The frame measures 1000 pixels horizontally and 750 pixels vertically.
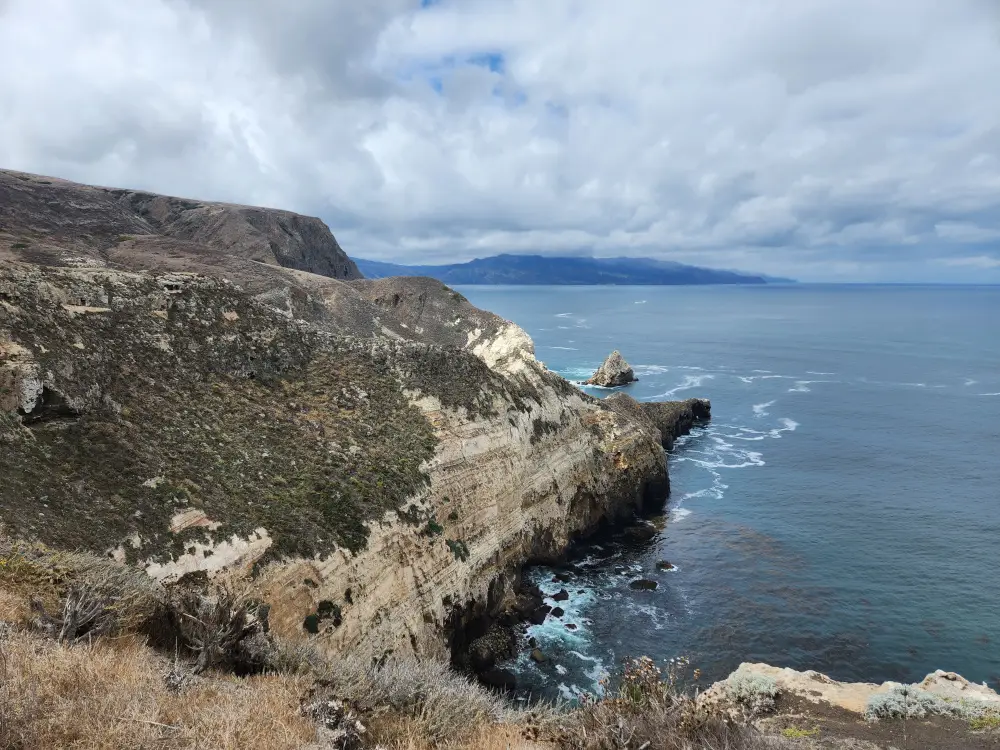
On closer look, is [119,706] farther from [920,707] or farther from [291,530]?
[920,707]

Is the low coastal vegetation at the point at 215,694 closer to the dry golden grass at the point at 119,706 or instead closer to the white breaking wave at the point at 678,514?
the dry golden grass at the point at 119,706

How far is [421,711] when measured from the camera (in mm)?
9594

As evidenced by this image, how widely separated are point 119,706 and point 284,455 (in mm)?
18530

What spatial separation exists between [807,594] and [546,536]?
15.4m

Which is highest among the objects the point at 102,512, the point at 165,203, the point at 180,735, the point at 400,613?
the point at 165,203

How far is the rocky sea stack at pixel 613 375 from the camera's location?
92.8 m

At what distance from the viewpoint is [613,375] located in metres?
93.4

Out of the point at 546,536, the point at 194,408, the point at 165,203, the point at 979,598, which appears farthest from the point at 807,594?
the point at 165,203

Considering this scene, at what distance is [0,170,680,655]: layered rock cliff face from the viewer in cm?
1950

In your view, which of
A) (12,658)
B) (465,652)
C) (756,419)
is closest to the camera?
(12,658)

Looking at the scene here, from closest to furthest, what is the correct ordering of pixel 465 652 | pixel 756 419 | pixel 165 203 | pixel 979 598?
pixel 465 652 < pixel 979 598 < pixel 756 419 < pixel 165 203

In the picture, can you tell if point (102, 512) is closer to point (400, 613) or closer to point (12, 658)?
point (400, 613)

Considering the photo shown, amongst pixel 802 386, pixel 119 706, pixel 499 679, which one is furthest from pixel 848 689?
pixel 802 386

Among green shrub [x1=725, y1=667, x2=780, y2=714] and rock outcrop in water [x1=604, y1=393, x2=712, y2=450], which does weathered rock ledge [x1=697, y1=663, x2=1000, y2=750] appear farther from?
rock outcrop in water [x1=604, y1=393, x2=712, y2=450]
